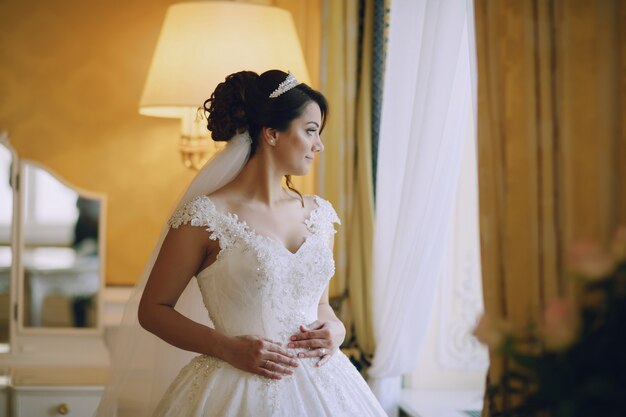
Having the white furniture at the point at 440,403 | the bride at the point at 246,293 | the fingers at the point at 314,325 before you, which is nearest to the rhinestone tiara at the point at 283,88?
the bride at the point at 246,293

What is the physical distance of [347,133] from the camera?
144 inches

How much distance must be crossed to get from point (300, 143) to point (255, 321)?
1.67 feet

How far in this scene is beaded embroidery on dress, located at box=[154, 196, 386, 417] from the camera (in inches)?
86.4

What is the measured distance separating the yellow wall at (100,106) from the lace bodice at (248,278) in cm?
181

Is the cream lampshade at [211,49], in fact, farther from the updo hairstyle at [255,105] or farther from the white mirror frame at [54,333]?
the updo hairstyle at [255,105]

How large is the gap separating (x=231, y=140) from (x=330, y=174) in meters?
1.23

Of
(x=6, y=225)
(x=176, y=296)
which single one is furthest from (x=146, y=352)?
(x=6, y=225)

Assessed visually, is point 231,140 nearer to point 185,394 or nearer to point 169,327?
point 169,327

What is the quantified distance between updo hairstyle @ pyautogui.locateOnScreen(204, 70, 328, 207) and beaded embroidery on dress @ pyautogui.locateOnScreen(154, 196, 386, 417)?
256mm

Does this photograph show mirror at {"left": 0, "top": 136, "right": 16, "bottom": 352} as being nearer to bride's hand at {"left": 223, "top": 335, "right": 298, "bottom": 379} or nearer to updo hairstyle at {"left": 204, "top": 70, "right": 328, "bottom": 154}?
updo hairstyle at {"left": 204, "top": 70, "right": 328, "bottom": 154}

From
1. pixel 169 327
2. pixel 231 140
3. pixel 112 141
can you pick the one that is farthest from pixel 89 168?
pixel 169 327

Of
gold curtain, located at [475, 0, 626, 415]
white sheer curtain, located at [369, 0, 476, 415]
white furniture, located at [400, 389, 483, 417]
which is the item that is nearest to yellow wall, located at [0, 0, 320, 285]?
white sheer curtain, located at [369, 0, 476, 415]

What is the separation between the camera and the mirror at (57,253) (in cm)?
377

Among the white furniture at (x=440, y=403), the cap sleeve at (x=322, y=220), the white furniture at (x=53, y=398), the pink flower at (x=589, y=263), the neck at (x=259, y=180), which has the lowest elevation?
the white furniture at (x=53, y=398)
